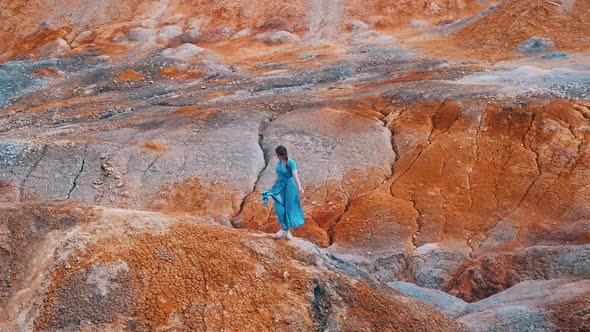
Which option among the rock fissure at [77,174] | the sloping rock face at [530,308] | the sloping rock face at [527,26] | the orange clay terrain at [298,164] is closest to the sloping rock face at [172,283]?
the orange clay terrain at [298,164]

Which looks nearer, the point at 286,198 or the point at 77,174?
the point at 286,198

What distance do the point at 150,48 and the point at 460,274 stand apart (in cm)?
3460

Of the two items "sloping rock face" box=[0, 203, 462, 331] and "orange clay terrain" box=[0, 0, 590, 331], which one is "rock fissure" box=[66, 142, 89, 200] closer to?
"orange clay terrain" box=[0, 0, 590, 331]

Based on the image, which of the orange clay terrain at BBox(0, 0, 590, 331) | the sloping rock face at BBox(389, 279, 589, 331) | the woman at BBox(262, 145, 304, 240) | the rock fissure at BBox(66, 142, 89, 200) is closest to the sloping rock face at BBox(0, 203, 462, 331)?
the orange clay terrain at BBox(0, 0, 590, 331)

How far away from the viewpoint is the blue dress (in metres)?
13.1

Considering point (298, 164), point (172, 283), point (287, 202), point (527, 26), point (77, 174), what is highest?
point (287, 202)

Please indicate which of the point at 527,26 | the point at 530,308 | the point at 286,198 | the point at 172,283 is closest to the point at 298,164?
the point at 286,198

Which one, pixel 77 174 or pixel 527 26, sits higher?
pixel 77 174

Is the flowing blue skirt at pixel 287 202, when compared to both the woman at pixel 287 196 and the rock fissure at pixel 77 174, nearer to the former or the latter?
the woman at pixel 287 196

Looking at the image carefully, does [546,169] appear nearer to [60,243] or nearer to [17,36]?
[60,243]

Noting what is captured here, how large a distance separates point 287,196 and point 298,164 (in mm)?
10906

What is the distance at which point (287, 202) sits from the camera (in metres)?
13.3

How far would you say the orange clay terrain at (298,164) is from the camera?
11703mm

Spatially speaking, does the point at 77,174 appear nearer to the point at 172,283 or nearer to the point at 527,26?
the point at 172,283
